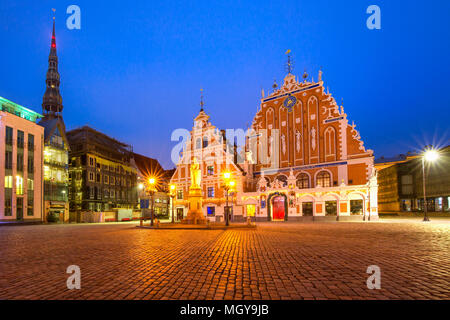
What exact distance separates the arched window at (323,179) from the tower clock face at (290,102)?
10731 millimetres

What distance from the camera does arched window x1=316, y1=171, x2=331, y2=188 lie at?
38.5 m

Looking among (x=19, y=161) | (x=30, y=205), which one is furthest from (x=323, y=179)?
(x=19, y=161)

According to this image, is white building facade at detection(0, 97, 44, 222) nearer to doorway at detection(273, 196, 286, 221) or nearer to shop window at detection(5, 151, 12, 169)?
shop window at detection(5, 151, 12, 169)

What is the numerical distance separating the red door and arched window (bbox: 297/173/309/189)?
3208 millimetres

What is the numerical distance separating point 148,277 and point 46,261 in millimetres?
4482

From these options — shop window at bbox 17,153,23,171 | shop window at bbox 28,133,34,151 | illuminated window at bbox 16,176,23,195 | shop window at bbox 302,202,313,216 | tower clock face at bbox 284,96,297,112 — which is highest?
tower clock face at bbox 284,96,297,112

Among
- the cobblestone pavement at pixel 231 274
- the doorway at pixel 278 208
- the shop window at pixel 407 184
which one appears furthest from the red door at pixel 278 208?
the shop window at pixel 407 184

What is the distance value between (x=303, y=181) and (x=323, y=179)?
2862mm

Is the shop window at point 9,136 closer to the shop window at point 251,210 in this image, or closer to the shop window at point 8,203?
the shop window at point 8,203

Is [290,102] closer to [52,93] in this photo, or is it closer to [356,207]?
[356,207]

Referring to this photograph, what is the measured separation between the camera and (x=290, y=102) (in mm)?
43156

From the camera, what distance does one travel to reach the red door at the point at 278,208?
134 feet

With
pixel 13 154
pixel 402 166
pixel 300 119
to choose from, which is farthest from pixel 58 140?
pixel 402 166

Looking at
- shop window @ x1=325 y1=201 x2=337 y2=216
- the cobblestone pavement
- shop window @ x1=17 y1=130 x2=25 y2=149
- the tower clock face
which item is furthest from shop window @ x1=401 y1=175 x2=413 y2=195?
shop window @ x1=17 y1=130 x2=25 y2=149
